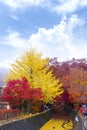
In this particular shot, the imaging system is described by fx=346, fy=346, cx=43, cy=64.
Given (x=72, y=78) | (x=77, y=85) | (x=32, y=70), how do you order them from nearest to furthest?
(x=32, y=70) → (x=77, y=85) → (x=72, y=78)

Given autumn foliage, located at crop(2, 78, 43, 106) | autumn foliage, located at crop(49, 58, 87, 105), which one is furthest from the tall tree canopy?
autumn foliage, located at crop(2, 78, 43, 106)

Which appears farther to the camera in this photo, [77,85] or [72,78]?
[72,78]

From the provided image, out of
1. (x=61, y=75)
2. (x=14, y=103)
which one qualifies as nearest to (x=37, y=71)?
(x=14, y=103)

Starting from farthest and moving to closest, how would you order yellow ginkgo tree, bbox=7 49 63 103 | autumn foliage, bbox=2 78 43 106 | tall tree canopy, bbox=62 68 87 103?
tall tree canopy, bbox=62 68 87 103, yellow ginkgo tree, bbox=7 49 63 103, autumn foliage, bbox=2 78 43 106

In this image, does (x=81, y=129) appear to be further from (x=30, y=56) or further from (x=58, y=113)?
(x=58, y=113)

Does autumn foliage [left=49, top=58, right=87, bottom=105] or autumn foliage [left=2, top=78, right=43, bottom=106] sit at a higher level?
autumn foliage [left=49, top=58, right=87, bottom=105]

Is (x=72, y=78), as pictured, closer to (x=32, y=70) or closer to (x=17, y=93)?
(x=32, y=70)

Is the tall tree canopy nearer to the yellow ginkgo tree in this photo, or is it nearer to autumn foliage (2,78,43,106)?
the yellow ginkgo tree

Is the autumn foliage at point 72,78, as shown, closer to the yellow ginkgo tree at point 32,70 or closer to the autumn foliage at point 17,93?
the yellow ginkgo tree at point 32,70

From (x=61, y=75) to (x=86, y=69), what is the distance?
6425 millimetres

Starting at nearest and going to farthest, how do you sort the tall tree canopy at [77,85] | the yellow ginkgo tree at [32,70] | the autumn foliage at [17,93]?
1. the autumn foliage at [17,93]
2. the yellow ginkgo tree at [32,70]
3. the tall tree canopy at [77,85]

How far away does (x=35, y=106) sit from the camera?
54.0 metres

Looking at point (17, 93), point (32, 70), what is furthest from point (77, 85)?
point (17, 93)

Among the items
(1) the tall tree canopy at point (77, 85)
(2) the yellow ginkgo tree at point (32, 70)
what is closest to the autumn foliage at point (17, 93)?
(2) the yellow ginkgo tree at point (32, 70)
